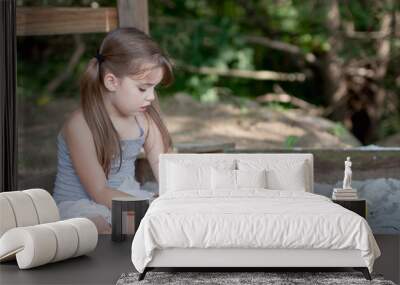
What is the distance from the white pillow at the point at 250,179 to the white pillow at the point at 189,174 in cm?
22

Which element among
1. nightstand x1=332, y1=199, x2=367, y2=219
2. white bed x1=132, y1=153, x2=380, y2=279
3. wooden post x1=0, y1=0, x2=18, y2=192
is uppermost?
wooden post x1=0, y1=0, x2=18, y2=192

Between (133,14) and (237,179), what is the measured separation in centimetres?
192

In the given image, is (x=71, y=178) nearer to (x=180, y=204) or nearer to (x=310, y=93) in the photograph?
(x=180, y=204)

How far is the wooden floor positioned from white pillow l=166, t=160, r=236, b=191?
0.61 m

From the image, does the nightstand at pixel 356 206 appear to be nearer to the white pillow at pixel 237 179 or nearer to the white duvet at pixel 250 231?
the white pillow at pixel 237 179

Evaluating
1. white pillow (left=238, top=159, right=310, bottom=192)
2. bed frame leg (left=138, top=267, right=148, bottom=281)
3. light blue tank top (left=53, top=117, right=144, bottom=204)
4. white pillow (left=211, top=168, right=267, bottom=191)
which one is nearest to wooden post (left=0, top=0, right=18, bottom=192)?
light blue tank top (left=53, top=117, right=144, bottom=204)

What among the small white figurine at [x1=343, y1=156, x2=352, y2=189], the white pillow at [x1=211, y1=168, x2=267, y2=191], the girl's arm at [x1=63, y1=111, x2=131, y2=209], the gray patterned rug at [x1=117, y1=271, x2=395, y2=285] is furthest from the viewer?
the girl's arm at [x1=63, y1=111, x2=131, y2=209]

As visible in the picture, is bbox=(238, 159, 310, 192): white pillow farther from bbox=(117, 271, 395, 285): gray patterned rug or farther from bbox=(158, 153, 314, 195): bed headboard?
bbox=(117, 271, 395, 285): gray patterned rug

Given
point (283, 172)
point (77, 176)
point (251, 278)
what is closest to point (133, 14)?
point (77, 176)

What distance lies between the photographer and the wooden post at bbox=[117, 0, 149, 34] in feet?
24.1

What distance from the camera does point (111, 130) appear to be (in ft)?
23.8

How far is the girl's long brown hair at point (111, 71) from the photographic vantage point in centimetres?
727

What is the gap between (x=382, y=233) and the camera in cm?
724

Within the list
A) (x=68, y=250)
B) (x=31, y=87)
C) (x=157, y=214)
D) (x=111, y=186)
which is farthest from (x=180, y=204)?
(x=31, y=87)
